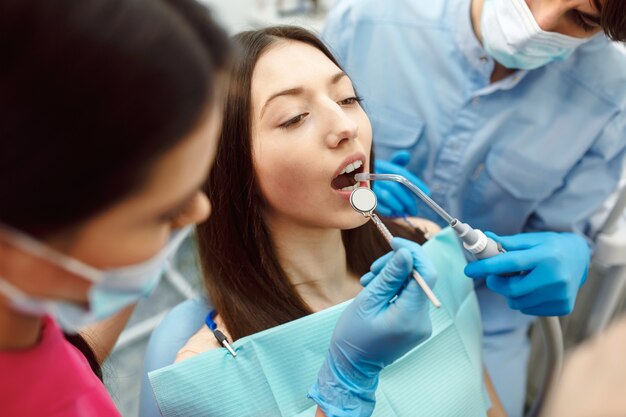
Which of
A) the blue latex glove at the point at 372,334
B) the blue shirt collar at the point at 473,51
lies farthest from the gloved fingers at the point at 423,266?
the blue shirt collar at the point at 473,51

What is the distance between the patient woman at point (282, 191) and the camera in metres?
1.01

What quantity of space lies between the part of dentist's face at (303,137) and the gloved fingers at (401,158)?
39 cm

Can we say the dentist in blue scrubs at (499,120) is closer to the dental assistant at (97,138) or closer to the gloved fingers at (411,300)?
the gloved fingers at (411,300)

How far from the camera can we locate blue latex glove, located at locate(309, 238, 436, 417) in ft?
2.77

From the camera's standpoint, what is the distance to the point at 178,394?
0.95 metres

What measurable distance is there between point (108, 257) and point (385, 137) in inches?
44.3

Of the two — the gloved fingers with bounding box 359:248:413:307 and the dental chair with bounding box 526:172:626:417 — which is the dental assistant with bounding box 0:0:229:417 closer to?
the gloved fingers with bounding box 359:248:413:307

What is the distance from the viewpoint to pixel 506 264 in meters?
1.10

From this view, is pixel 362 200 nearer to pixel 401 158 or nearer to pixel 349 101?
pixel 349 101

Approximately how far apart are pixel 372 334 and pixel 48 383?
47 centimetres

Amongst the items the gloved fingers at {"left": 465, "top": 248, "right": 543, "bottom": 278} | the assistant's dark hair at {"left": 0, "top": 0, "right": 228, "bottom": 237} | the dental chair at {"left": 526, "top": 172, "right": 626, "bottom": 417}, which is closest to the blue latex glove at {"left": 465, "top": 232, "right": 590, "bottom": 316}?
the gloved fingers at {"left": 465, "top": 248, "right": 543, "bottom": 278}

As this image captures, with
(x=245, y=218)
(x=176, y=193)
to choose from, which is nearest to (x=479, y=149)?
(x=245, y=218)

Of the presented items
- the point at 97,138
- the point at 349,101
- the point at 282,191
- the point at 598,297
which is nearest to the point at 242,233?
the point at 282,191

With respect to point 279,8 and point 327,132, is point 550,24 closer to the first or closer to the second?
point 327,132
